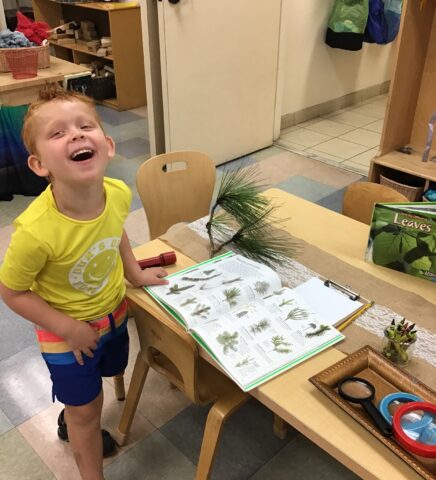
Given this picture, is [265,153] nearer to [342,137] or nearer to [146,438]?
[342,137]

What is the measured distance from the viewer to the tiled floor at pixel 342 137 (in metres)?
3.75

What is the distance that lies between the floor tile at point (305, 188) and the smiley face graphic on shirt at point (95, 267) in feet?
7.04

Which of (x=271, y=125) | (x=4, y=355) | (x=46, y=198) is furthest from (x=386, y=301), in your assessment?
(x=271, y=125)

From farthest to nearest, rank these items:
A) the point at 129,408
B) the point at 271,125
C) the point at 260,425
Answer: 1. the point at 271,125
2. the point at 260,425
3. the point at 129,408

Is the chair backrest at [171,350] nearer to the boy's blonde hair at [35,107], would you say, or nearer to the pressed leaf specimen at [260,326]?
the pressed leaf specimen at [260,326]

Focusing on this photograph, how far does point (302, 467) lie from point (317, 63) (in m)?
3.51

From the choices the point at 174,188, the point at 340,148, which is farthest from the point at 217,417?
the point at 340,148

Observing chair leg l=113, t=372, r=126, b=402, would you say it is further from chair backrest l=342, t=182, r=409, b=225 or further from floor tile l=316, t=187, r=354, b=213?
floor tile l=316, t=187, r=354, b=213

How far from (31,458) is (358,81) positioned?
14.1ft

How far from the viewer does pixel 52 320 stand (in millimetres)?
1104

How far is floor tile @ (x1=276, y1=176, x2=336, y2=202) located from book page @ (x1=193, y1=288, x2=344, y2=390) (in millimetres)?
2098

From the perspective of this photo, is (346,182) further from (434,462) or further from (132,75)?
(434,462)

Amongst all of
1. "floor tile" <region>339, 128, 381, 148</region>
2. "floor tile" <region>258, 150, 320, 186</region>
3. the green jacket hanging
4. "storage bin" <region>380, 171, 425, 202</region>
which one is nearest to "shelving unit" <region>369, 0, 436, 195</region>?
"storage bin" <region>380, 171, 425, 202</region>

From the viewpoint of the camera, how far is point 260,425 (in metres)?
1.66
